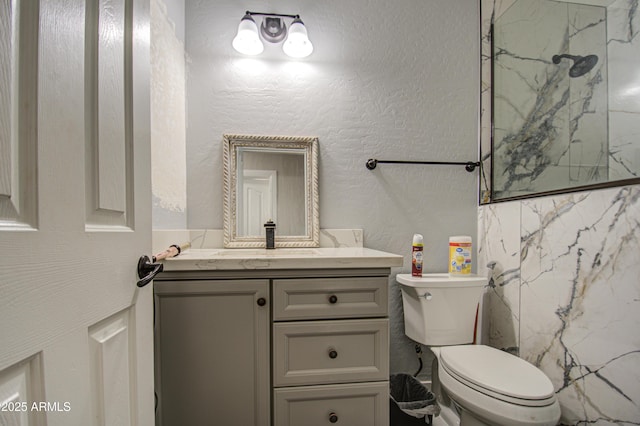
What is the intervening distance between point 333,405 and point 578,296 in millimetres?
1078

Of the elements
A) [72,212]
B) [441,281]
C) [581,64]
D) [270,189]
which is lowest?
[441,281]

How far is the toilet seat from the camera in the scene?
91cm

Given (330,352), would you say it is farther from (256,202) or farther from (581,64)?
(581,64)

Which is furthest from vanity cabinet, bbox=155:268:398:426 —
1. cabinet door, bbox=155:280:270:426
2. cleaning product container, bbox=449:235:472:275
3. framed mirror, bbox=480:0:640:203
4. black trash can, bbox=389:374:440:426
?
framed mirror, bbox=480:0:640:203

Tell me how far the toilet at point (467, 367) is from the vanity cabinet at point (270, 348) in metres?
0.32

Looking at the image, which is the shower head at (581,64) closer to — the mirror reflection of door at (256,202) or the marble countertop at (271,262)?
the marble countertop at (271,262)

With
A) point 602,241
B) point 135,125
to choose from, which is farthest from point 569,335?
point 135,125

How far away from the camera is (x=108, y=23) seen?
53 cm

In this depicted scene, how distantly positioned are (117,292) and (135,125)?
1.22 feet

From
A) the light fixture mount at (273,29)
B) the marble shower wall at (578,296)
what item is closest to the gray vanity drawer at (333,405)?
the marble shower wall at (578,296)

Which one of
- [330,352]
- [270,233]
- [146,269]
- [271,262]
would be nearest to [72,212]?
[146,269]

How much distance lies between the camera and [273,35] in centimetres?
144

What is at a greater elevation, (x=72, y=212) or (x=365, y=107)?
(x=365, y=107)

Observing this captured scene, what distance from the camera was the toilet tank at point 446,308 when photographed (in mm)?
1351
